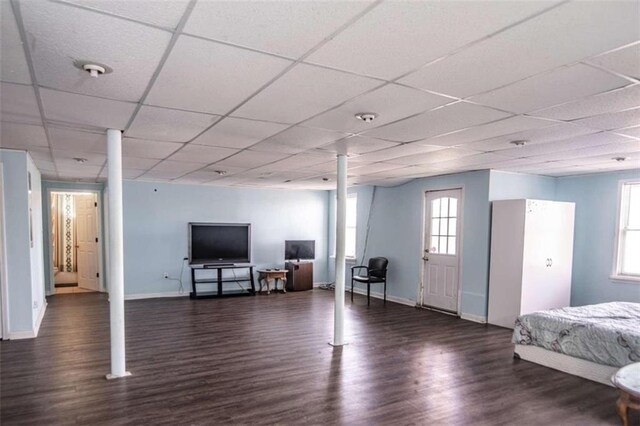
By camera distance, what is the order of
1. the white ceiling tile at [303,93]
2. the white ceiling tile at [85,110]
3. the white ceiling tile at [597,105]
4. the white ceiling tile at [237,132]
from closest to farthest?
the white ceiling tile at [303,93] < the white ceiling tile at [597,105] < the white ceiling tile at [85,110] < the white ceiling tile at [237,132]

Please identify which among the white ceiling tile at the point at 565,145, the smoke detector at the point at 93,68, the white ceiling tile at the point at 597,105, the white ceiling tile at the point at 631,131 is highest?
the smoke detector at the point at 93,68

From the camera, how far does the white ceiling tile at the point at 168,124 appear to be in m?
3.00

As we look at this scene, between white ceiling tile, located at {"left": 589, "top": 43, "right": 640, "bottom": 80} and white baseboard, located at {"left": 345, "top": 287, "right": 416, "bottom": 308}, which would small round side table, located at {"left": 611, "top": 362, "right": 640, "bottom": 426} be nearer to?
white ceiling tile, located at {"left": 589, "top": 43, "right": 640, "bottom": 80}

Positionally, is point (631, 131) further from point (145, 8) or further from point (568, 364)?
point (145, 8)

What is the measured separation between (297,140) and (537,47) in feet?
7.88

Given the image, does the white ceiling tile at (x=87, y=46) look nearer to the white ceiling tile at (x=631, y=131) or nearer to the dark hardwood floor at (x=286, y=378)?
the dark hardwood floor at (x=286, y=378)

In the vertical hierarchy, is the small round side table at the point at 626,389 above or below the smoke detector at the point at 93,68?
below

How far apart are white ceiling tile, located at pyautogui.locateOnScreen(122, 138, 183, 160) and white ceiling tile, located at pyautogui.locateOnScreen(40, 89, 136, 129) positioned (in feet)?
2.09

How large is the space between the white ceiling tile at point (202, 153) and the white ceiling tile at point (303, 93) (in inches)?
57.8

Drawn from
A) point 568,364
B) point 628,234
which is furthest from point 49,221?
point 628,234

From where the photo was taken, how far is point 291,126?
11.0 feet

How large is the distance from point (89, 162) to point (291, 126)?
11.9ft

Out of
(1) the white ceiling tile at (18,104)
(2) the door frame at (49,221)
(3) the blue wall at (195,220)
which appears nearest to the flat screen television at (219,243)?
(3) the blue wall at (195,220)

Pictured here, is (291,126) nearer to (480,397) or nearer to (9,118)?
(9,118)
